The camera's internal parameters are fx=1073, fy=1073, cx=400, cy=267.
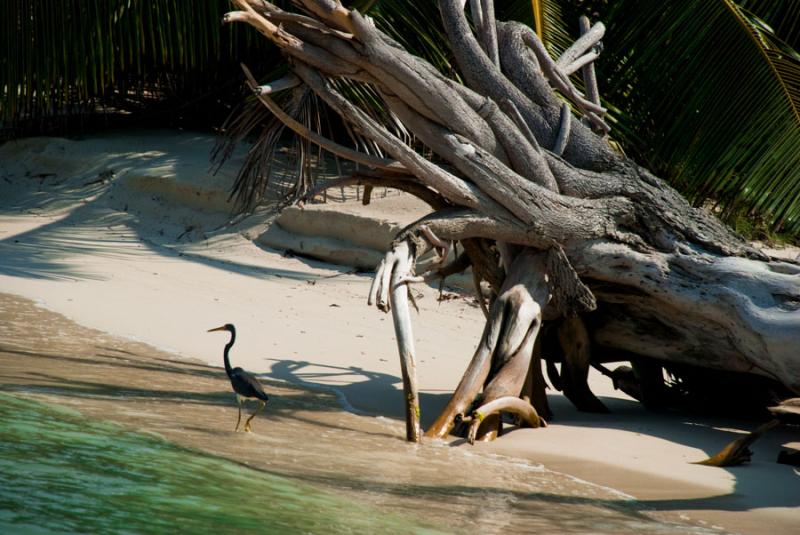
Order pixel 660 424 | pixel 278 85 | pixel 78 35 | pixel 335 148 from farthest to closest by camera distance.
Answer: pixel 78 35 → pixel 660 424 → pixel 335 148 → pixel 278 85

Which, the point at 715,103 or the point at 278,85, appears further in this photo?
the point at 715,103

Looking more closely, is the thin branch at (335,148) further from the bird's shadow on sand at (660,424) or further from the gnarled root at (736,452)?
the gnarled root at (736,452)

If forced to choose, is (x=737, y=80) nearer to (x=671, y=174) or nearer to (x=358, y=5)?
(x=671, y=174)

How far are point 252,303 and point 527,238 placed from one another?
149 inches

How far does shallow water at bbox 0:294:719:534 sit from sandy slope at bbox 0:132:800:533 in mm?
551

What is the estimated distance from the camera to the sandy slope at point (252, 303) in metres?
6.39

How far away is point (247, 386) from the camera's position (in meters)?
6.84

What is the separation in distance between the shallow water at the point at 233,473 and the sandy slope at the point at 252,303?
55 centimetres

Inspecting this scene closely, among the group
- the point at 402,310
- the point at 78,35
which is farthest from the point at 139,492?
the point at 78,35

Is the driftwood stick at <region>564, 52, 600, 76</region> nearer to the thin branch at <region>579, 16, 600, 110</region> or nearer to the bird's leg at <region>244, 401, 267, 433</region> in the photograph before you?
the thin branch at <region>579, 16, 600, 110</region>

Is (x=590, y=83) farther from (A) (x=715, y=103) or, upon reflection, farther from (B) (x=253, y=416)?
(B) (x=253, y=416)

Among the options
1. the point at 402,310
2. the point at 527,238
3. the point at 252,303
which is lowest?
the point at 252,303

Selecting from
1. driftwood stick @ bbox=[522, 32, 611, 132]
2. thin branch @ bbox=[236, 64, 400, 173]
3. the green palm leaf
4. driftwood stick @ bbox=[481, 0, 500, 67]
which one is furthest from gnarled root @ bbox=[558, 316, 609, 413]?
the green palm leaf

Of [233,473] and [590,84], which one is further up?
[590,84]
